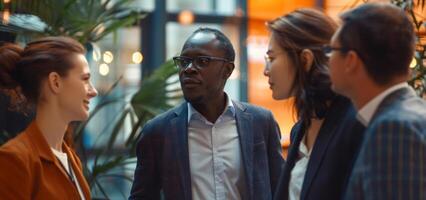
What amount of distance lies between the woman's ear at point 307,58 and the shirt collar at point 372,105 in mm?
374

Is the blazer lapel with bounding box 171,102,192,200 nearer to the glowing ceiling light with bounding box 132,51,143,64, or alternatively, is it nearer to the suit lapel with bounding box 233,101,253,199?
the suit lapel with bounding box 233,101,253,199

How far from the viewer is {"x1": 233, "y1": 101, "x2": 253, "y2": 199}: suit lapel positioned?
103 inches

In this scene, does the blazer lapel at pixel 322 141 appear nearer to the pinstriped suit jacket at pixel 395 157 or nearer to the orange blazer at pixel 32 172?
the pinstriped suit jacket at pixel 395 157

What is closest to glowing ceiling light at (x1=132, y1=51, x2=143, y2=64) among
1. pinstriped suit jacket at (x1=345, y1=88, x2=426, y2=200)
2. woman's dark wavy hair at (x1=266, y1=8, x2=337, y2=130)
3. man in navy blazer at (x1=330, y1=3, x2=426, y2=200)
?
woman's dark wavy hair at (x1=266, y1=8, x2=337, y2=130)

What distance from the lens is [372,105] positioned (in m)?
1.60

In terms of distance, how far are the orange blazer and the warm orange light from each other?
4.52m

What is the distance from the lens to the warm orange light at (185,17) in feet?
22.4

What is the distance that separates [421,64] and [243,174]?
4.03ft

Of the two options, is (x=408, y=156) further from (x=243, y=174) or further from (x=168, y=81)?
(x=168, y=81)

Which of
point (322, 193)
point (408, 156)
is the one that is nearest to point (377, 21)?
point (408, 156)

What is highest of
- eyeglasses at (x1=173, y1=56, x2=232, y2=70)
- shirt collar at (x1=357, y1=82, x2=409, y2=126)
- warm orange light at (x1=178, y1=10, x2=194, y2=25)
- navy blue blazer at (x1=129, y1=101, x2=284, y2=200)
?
shirt collar at (x1=357, y1=82, x2=409, y2=126)

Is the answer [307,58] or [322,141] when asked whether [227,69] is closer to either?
[307,58]

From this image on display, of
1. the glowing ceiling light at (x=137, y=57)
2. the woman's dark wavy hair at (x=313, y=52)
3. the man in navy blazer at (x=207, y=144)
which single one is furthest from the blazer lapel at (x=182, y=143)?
the glowing ceiling light at (x=137, y=57)

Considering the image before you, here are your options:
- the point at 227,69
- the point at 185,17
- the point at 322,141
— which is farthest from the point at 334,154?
the point at 185,17
